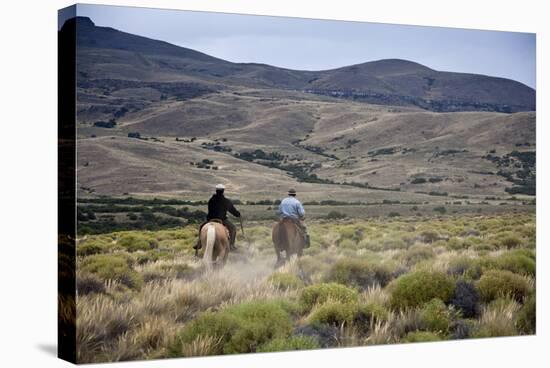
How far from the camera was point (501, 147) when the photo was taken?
17.2 metres

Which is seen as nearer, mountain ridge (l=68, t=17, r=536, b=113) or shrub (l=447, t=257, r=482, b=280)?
mountain ridge (l=68, t=17, r=536, b=113)

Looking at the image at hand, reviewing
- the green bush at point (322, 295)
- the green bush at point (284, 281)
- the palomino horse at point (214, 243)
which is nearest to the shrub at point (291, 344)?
the green bush at point (322, 295)

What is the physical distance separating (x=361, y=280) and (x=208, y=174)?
3065 millimetres

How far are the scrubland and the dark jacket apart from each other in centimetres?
41

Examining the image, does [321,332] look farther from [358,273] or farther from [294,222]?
[294,222]

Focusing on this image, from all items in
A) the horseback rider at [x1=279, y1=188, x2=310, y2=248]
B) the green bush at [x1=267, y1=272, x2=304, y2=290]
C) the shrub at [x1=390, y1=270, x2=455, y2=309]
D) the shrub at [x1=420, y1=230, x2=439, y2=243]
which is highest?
the horseback rider at [x1=279, y1=188, x2=310, y2=248]

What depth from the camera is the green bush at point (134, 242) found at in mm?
13781

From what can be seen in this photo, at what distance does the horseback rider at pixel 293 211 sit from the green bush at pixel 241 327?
4.85ft

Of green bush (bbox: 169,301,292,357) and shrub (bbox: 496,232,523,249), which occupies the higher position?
shrub (bbox: 496,232,523,249)

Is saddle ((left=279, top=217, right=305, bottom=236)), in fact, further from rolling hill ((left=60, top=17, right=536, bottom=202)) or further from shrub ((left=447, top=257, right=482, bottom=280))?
shrub ((left=447, top=257, right=482, bottom=280))

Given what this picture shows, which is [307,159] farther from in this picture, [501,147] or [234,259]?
[501,147]

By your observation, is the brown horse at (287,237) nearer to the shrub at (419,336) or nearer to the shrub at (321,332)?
the shrub at (321,332)

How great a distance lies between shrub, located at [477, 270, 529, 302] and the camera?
1622 cm

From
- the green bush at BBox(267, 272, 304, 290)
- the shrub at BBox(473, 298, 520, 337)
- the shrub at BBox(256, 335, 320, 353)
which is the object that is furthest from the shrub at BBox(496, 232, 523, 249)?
the shrub at BBox(256, 335, 320, 353)
